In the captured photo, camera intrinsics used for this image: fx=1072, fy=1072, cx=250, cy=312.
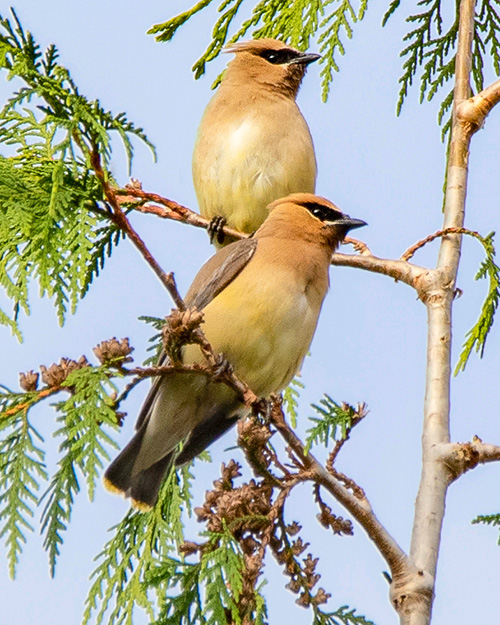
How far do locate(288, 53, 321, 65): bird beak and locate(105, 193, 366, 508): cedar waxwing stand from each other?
1384 millimetres

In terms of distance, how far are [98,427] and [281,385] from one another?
1658 mm

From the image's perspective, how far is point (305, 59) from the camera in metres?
A: 5.63

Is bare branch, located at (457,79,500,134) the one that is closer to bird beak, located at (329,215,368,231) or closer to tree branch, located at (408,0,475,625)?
tree branch, located at (408,0,475,625)

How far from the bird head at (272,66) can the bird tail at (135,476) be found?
2.30 meters

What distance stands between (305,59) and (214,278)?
74.5 inches

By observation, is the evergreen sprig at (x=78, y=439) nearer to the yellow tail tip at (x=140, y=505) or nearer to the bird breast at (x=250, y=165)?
the yellow tail tip at (x=140, y=505)

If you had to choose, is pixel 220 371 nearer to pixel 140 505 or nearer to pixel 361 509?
pixel 361 509

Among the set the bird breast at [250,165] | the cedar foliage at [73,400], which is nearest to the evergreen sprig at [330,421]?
the cedar foliage at [73,400]

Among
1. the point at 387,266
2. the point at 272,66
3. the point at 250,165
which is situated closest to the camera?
the point at 387,266

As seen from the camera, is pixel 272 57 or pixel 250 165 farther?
pixel 272 57

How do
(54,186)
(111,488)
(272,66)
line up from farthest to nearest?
(272,66) < (111,488) < (54,186)

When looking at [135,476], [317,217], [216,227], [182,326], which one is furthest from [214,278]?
[182,326]

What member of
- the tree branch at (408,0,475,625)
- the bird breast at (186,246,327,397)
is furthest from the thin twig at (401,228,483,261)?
Result: the bird breast at (186,246,327,397)

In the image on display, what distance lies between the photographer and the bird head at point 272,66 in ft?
18.6
